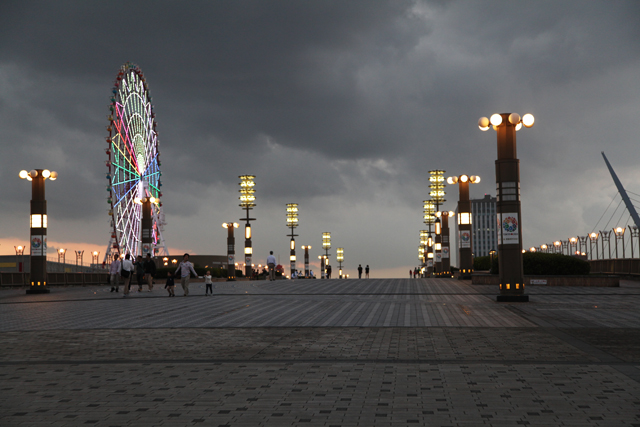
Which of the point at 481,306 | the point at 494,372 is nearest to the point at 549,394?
Result: the point at 494,372

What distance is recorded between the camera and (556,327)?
12.2 metres

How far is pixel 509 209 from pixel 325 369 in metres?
13.2

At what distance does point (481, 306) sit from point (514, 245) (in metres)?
2.79

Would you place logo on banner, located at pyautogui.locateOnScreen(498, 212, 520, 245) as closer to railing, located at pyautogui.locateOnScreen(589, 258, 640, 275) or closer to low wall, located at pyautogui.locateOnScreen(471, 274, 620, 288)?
low wall, located at pyautogui.locateOnScreen(471, 274, 620, 288)

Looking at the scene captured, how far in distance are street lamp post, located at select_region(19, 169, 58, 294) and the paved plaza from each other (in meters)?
13.9

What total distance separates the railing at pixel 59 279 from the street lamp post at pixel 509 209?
28.8 m

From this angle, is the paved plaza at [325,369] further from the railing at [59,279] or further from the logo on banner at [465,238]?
the railing at [59,279]

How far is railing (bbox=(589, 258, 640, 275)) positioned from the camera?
39.3 meters

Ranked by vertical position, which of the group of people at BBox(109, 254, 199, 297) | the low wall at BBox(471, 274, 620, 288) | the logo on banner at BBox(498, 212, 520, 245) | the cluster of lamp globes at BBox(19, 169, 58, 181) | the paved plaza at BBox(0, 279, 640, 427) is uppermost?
the cluster of lamp globes at BBox(19, 169, 58, 181)

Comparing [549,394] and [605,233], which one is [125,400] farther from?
[605,233]

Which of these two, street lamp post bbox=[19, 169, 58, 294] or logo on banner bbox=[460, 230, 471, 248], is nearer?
street lamp post bbox=[19, 169, 58, 294]

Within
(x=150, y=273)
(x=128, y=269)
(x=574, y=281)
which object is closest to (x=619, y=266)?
(x=574, y=281)

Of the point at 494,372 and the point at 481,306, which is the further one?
the point at 481,306

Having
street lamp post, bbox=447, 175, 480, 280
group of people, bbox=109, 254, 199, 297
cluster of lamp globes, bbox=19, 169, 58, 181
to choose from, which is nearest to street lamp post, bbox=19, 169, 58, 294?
cluster of lamp globes, bbox=19, 169, 58, 181
